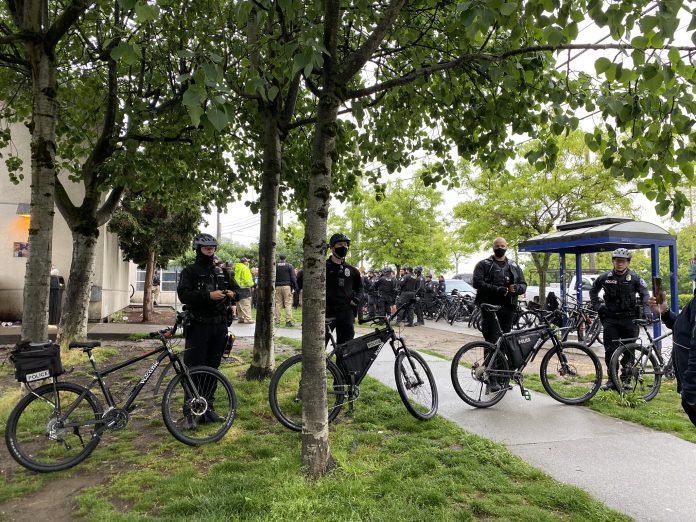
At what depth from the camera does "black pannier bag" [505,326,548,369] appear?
590 centimetres

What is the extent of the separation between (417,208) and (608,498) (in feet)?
85.3

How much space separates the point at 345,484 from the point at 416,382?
2040 mm

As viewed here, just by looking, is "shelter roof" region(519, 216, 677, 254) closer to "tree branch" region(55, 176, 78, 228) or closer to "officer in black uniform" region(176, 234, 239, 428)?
"officer in black uniform" region(176, 234, 239, 428)

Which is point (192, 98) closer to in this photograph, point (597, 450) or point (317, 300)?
point (317, 300)

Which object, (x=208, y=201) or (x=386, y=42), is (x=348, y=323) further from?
(x=208, y=201)

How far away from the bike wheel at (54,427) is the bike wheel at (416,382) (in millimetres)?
2888

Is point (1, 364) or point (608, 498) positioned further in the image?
point (1, 364)

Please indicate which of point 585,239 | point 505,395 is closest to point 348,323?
point 505,395

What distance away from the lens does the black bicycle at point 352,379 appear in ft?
15.7

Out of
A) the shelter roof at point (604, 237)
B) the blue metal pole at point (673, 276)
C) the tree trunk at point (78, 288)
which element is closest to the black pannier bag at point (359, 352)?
the tree trunk at point (78, 288)

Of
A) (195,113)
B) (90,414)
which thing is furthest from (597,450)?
(90,414)

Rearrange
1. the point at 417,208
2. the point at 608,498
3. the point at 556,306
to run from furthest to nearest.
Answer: the point at 417,208 < the point at 556,306 < the point at 608,498

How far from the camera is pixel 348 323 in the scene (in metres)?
5.74

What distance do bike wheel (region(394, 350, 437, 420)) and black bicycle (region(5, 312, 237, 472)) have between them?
1770mm
